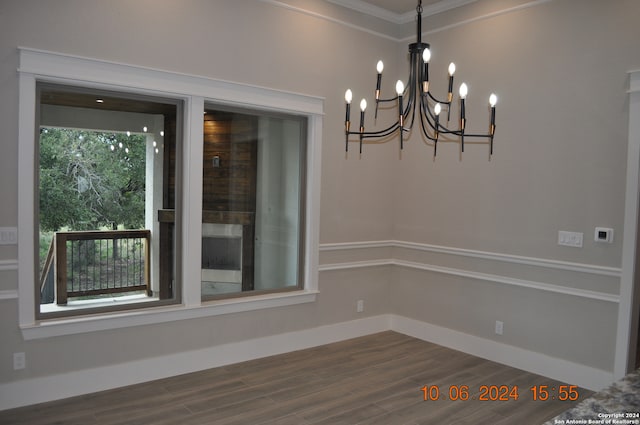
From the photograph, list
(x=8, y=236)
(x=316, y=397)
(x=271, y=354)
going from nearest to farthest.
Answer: (x=8, y=236)
(x=316, y=397)
(x=271, y=354)

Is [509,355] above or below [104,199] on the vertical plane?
below

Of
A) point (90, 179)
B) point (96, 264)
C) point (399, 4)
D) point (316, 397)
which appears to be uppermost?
point (399, 4)

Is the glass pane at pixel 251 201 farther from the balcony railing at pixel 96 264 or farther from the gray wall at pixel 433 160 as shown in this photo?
the balcony railing at pixel 96 264

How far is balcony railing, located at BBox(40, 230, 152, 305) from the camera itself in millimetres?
3474

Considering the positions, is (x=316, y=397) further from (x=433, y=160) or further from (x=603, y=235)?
(x=433, y=160)

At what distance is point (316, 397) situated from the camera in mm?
3570

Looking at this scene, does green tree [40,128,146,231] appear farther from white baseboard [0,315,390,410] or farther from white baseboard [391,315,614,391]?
white baseboard [391,315,614,391]

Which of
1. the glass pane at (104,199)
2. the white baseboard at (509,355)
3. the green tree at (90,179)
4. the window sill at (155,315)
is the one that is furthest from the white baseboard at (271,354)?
the green tree at (90,179)

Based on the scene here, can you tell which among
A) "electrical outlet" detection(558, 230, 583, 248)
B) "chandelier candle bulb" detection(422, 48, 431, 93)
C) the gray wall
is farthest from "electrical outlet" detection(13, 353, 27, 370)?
"electrical outlet" detection(558, 230, 583, 248)

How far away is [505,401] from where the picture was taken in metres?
3.56

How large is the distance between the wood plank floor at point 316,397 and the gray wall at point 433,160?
11.0 inches

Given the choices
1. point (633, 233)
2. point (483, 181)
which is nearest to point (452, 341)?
point (483, 181)

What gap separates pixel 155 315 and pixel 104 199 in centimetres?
97

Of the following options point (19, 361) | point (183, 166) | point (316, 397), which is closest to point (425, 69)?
point (183, 166)
